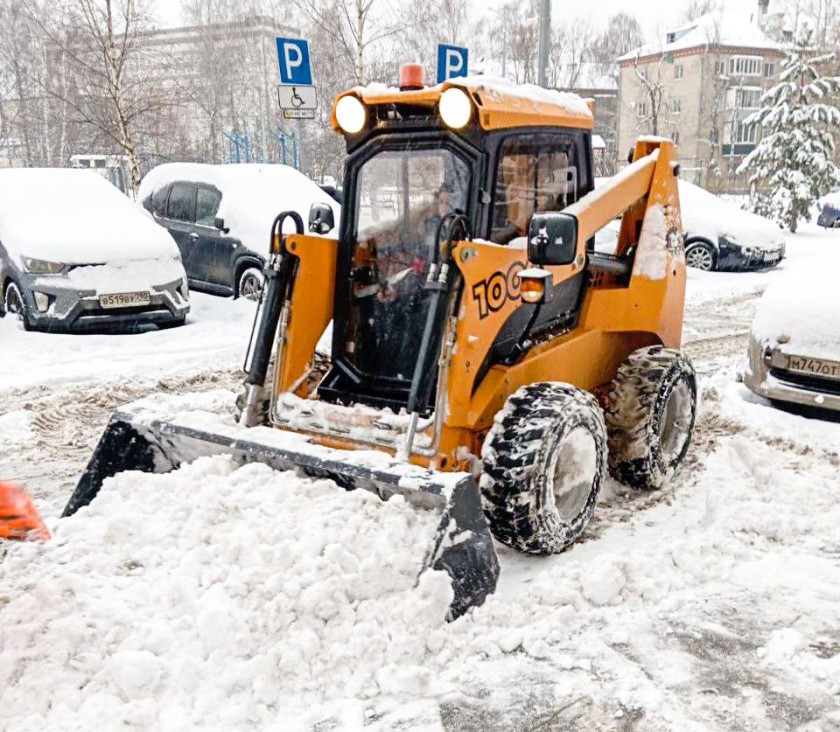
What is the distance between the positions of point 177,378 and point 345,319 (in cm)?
357

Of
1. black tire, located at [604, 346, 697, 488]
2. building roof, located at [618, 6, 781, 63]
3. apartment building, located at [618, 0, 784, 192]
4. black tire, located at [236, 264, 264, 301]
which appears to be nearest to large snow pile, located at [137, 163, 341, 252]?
black tire, located at [236, 264, 264, 301]

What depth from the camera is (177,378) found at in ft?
24.3

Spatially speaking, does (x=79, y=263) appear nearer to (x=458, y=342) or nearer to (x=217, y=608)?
(x=458, y=342)

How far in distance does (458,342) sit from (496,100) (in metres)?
1.18

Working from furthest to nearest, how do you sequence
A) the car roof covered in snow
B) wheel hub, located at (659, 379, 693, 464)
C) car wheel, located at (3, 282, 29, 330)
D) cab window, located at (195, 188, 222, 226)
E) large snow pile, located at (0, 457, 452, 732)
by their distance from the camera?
cab window, located at (195, 188, 222, 226) → car wheel, located at (3, 282, 29, 330) → wheel hub, located at (659, 379, 693, 464) → the car roof covered in snow → large snow pile, located at (0, 457, 452, 732)

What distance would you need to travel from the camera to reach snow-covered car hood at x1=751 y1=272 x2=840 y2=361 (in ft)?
18.4

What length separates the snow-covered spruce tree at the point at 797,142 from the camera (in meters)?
22.4

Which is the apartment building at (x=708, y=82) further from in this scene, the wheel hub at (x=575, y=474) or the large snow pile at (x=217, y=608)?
the large snow pile at (x=217, y=608)

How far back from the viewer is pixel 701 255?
47.8 feet

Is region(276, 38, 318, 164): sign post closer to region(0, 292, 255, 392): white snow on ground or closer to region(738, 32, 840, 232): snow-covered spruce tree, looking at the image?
region(0, 292, 255, 392): white snow on ground

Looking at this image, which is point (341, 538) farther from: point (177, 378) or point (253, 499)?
point (177, 378)

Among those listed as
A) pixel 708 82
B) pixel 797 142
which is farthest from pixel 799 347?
pixel 708 82

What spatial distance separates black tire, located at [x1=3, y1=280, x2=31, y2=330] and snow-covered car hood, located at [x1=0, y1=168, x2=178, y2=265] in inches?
14.9

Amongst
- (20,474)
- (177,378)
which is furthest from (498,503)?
(177,378)
